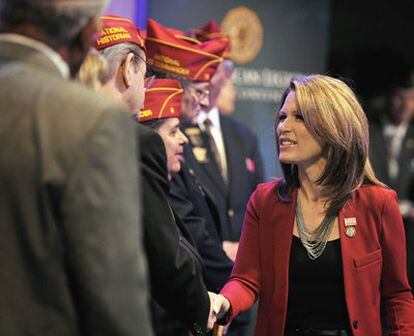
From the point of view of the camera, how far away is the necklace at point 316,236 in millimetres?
2520

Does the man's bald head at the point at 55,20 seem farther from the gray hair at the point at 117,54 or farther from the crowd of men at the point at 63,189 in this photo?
the gray hair at the point at 117,54

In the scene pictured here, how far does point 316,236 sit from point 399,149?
4.29 metres

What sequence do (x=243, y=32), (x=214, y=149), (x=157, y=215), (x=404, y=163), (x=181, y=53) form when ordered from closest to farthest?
(x=157, y=215) < (x=181, y=53) < (x=214, y=149) < (x=243, y=32) < (x=404, y=163)

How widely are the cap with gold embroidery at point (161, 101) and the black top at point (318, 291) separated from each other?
799mm

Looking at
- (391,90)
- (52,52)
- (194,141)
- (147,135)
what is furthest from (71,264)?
(391,90)

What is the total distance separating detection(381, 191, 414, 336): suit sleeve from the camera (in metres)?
2.48

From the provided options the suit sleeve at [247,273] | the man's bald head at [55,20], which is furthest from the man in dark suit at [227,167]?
the man's bald head at [55,20]

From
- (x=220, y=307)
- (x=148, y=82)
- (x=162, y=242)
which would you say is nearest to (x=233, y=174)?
(x=148, y=82)

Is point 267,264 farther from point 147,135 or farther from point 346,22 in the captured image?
point 346,22

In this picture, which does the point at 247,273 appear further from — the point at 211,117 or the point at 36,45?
the point at 211,117

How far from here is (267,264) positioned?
2.57m

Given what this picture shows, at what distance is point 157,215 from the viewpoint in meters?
1.97

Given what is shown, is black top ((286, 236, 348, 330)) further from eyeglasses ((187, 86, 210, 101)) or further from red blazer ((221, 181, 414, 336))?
eyeglasses ((187, 86, 210, 101))

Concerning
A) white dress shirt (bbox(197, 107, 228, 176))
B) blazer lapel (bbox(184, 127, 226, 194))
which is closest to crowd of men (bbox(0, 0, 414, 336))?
blazer lapel (bbox(184, 127, 226, 194))
